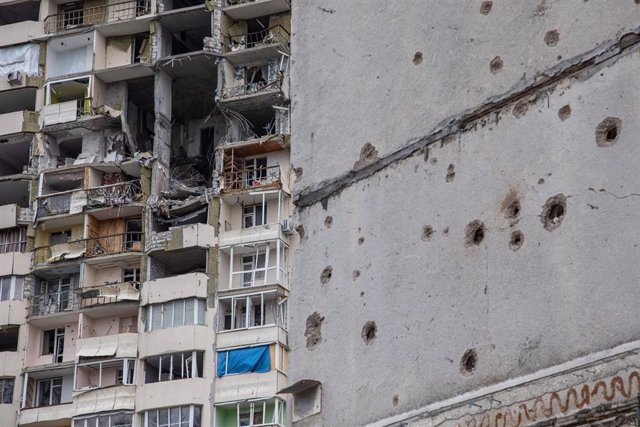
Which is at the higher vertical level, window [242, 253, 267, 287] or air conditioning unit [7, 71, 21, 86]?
air conditioning unit [7, 71, 21, 86]

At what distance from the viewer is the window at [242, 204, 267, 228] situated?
48.3 metres

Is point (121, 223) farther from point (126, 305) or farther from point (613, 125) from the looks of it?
point (613, 125)

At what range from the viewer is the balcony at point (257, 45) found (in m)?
50.1

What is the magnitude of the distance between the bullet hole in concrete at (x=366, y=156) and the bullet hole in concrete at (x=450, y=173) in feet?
3.53

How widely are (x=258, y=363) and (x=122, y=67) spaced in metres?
11.8

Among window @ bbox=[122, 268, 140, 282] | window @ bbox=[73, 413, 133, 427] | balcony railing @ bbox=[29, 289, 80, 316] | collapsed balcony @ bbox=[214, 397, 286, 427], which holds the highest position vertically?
window @ bbox=[122, 268, 140, 282]

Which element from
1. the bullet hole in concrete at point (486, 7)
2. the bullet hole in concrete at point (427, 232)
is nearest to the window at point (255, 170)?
the bullet hole in concrete at point (486, 7)

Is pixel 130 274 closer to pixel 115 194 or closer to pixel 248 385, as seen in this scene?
pixel 115 194

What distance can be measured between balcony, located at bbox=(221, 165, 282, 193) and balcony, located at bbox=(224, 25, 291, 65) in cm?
363

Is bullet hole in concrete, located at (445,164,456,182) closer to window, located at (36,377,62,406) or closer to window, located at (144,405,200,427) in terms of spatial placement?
window, located at (144,405,200,427)

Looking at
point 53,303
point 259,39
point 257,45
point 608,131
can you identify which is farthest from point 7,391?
point 608,131

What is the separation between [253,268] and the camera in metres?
47.4

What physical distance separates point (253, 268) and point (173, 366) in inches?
141

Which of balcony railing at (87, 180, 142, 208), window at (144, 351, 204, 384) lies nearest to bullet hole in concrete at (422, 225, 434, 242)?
window at (144, 351, 204, 384)
